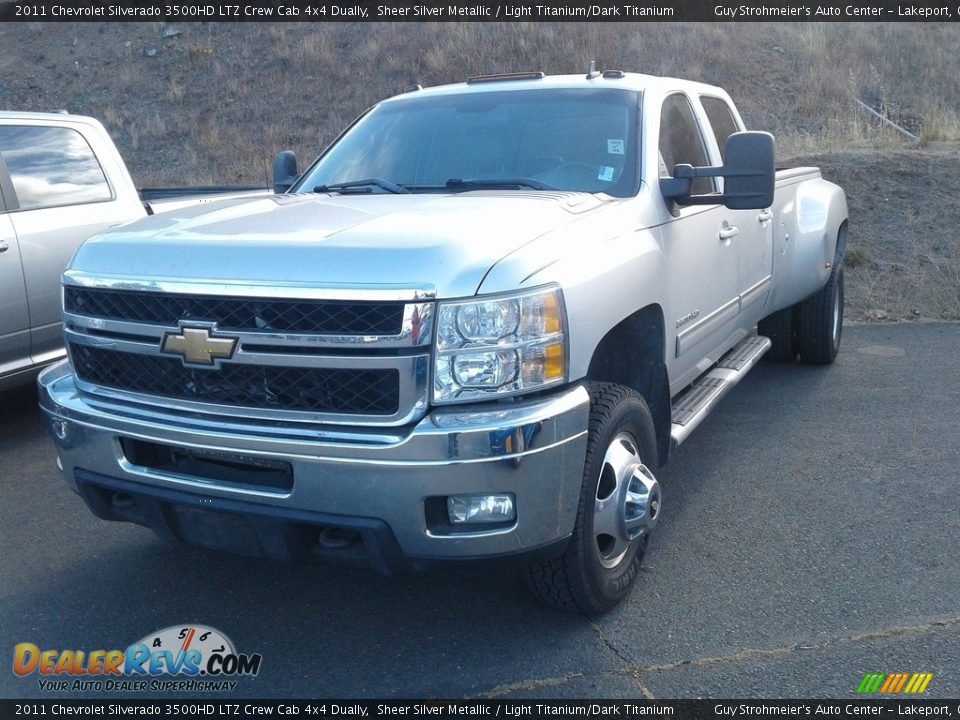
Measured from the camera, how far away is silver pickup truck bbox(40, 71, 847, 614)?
2.73m

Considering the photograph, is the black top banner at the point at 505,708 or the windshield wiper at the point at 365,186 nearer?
the black top banner at the point at 505,708

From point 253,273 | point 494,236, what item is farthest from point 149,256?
point 494,236

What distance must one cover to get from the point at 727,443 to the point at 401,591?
248 cm

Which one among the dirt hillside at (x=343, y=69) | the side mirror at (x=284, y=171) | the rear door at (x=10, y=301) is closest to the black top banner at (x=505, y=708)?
the side mirror at (x=284, y=171)

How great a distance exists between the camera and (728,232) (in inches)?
183

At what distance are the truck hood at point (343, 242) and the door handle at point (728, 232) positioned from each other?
3.95ft

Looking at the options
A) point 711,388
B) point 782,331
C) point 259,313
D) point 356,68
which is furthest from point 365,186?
point 356,68

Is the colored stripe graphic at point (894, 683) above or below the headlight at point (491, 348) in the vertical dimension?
below

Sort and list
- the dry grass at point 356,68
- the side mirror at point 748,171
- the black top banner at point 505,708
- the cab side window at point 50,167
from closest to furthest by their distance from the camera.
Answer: the black top banner at point 505,708 → the side mirror at point 748,171 → the cab side window at point 50,167 → the dry grass at point 356,68

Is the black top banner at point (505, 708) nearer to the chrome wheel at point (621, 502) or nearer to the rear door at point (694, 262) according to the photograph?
the chrome wheel at point (621, 502)

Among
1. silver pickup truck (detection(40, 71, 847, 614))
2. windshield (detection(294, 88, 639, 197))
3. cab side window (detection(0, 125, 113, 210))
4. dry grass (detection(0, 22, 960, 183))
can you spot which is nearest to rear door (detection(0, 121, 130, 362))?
cab side window (detection(0, 125, 113, 210))

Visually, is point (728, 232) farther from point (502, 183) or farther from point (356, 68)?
point (356, 68)

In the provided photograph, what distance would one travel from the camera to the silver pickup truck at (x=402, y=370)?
273 cm

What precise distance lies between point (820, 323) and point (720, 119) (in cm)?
205
